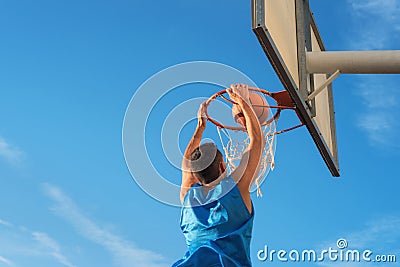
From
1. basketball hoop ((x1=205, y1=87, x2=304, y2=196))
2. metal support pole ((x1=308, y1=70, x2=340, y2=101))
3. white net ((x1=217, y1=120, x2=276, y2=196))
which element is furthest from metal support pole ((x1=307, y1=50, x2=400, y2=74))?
white net ((x1=217, y1=120, x2=276, y2=196))

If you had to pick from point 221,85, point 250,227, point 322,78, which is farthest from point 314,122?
point 250,227

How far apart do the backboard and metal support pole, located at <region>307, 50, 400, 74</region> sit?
0.10 metres

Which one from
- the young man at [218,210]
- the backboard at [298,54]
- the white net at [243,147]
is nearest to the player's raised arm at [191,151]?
the young man at [218,210]

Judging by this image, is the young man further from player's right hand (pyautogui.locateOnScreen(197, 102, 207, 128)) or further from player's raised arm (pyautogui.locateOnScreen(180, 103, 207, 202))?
player's right hand (pyautogui.locateOnScreen(197, 102, 207, 128))

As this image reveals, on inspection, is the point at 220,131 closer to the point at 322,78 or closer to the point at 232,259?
the point at 322,78

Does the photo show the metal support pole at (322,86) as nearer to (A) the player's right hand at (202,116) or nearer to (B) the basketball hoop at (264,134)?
(B) the basketball hoop at (264,134)

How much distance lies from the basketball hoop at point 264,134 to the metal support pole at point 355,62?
1.15 ft

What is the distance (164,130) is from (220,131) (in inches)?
34.5

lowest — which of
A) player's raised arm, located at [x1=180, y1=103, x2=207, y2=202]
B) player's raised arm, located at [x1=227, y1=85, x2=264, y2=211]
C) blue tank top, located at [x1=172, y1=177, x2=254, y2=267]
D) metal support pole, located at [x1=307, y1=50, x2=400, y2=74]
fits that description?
blue tank top, located at [x1=172, y1=177, x2=254, y2=267]

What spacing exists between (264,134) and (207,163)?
3.90 ft

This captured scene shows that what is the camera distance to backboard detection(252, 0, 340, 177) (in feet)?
12.1

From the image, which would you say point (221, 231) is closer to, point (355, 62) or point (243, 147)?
point (243, 147)

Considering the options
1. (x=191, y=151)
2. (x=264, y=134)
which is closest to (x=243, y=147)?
(x=264, y=134)

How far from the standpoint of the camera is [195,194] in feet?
13.2
